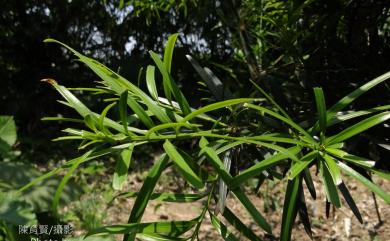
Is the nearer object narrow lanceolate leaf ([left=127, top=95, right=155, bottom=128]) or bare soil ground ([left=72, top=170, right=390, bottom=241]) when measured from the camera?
narrow lanceolate leaf ([left=127, top=95, right=155, bottom=128])

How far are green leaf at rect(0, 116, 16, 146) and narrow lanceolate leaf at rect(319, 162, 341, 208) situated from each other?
7.29 ft

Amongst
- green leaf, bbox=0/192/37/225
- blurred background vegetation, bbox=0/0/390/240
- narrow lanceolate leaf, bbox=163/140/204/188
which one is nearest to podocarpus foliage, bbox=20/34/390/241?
narrow lanceolate leaf, bbox=163/140/204/188

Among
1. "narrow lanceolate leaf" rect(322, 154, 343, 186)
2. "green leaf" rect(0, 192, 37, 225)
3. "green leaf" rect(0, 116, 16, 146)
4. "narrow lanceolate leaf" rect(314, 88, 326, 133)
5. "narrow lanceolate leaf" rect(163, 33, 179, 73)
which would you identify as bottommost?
"green leaf" rect(0, 192, 37, 225)

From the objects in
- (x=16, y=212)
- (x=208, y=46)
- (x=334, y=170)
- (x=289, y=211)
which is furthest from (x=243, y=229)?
(x=208, y=46)

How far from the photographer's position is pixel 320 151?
0.59 meters

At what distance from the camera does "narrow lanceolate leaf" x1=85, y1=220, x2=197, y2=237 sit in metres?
0.57

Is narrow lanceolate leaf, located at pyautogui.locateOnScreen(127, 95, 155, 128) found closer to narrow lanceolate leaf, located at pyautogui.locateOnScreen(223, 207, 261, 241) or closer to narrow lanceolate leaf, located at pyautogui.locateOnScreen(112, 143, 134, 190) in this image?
narrow lanceolate leaf, located at pyautogui.locateOnScreen(112, 143, 134, 190)

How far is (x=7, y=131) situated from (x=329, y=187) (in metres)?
2.29

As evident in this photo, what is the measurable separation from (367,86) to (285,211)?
23 centimetres

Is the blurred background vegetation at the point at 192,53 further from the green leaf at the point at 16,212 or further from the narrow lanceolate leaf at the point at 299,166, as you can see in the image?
the narrow lanceolate leaf at the point at 299,166

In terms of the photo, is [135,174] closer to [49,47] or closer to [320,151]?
[49,47]

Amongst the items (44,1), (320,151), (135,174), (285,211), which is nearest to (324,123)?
(320,151)

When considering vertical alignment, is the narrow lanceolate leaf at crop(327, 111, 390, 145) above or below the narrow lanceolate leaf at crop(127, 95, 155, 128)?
below

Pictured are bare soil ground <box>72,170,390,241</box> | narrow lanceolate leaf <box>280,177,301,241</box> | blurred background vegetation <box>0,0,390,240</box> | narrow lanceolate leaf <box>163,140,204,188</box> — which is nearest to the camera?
narrow lanceolate leaf <box>163,140,204,188</box>
